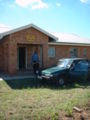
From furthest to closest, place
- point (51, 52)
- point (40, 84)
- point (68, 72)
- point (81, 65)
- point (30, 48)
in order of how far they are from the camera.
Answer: point (51, 52) → point (30, 48) → point (81, 65) → point (40, 84) → point (68, 72)

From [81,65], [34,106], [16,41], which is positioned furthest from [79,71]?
[34,106]

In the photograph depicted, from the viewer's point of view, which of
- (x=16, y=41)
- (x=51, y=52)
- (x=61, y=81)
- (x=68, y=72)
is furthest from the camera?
(x=51, y=52)

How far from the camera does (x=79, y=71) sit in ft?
47.9

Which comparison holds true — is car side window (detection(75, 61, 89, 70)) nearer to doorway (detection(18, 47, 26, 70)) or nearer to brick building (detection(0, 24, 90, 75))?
brick building (detection(0, 24, 90, 75))

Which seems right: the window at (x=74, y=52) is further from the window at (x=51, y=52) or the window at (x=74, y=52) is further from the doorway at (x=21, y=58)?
the doorway at (x=21, y=58)

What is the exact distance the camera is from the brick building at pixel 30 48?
17234 millimetres

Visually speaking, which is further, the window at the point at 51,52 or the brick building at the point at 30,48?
the window at the point at 51,52

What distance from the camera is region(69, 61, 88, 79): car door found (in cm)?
1436

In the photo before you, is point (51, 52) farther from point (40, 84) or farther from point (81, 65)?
point (40, 84)

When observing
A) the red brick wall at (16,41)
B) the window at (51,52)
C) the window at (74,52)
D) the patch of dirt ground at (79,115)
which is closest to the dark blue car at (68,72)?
the red brick wall at (16,41)

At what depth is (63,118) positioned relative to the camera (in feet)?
22.7

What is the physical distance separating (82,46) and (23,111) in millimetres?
17494

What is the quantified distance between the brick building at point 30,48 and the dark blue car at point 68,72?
3.90m

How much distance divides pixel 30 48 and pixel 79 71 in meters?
8.33
